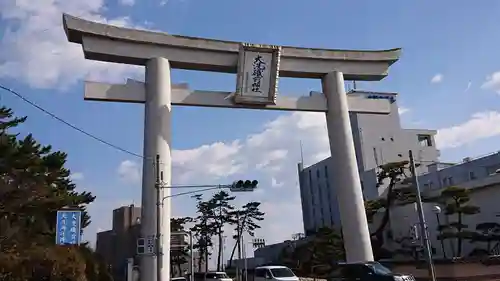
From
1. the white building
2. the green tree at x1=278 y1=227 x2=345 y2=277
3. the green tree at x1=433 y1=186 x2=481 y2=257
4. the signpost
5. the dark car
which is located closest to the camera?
the dark car

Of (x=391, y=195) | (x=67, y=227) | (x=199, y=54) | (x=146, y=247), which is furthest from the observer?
(x=391, y=195)

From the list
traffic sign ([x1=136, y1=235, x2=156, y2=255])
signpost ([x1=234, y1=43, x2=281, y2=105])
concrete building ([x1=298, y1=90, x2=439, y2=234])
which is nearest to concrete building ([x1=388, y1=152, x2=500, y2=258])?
concrete building ([x1=298, y1=90, x2=439, y2=234])

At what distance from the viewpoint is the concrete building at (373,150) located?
4750 cm

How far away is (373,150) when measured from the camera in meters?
48.2

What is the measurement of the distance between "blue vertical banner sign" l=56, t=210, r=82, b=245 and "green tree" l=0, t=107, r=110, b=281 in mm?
2751

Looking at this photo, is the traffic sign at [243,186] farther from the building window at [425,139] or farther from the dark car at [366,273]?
the building window at [425,139]

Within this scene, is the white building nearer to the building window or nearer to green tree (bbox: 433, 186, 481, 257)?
green tree (bbox: 433, 186, 481, 257)

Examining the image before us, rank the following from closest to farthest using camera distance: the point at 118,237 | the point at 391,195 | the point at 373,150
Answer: the point at 391,195 < the point at 118,237 < the point at 373,150

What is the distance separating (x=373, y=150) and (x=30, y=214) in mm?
34882

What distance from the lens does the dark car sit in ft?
49.1

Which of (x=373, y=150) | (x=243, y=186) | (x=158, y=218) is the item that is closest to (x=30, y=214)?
(x=158, y=218)

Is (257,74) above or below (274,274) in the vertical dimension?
above

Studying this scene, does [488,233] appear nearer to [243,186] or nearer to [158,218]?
[243,186]

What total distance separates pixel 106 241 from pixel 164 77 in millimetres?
29012
